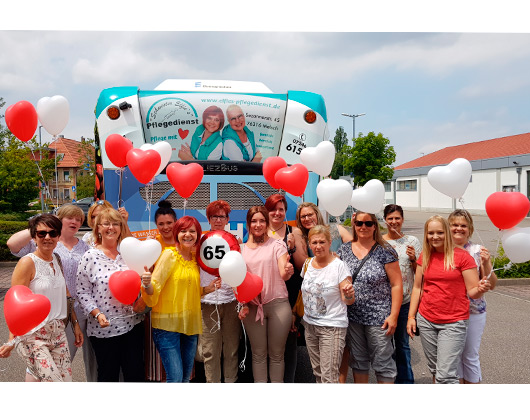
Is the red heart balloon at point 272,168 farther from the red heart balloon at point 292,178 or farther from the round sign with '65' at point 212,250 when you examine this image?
the round sign with '65' at point 212,250

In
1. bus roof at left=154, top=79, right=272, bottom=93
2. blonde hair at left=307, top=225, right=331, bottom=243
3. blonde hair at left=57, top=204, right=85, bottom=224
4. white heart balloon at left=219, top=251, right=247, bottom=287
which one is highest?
bus roof at left=154, top=79, right=272, bottom=93

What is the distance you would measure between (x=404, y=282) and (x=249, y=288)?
1.54m

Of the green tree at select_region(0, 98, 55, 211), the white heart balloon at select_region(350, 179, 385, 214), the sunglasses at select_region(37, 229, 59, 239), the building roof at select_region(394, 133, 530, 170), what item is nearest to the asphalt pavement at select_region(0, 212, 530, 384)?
the white heart balloon at select_region(350, 179, 385, 214)

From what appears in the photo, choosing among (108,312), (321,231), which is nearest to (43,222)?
(108,312)

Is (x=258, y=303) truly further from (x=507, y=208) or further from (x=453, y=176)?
(x=507, y=208)

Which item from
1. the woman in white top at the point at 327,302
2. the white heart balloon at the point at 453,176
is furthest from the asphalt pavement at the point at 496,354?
the woman in white top at the point at 327,302

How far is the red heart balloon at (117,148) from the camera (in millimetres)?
4117

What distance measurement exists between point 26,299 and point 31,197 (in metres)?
22.2

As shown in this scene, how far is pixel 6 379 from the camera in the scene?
4652 mm

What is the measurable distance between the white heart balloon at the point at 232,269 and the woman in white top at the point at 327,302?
581 mm

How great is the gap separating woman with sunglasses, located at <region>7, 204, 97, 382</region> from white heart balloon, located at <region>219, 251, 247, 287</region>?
1.20 meters

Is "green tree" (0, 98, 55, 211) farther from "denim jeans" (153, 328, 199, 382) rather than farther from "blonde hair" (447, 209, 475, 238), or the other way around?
"blonde hair" (447, 209, 475, 238)

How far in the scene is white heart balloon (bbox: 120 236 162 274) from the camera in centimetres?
310

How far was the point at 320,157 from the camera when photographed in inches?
166
